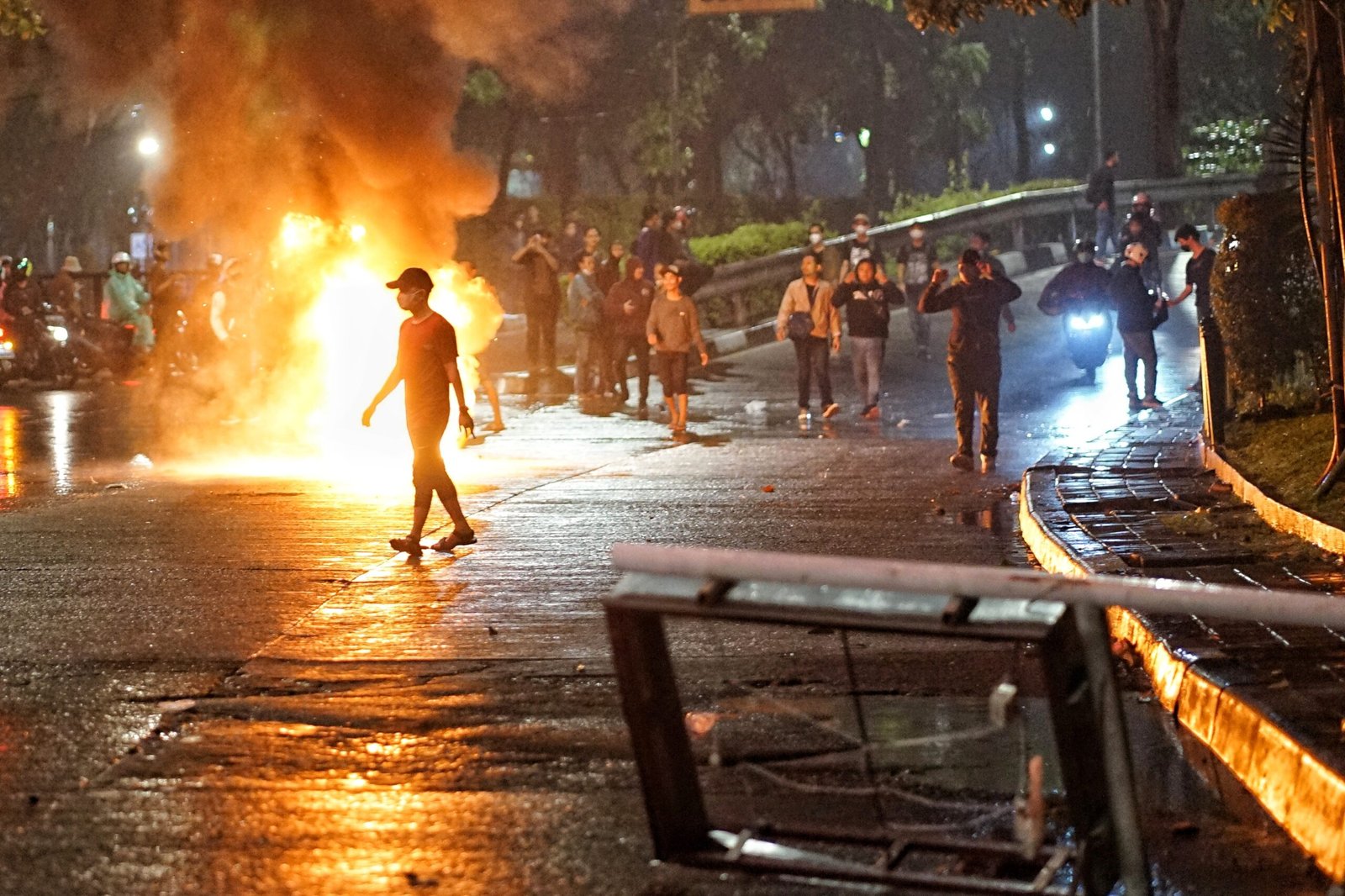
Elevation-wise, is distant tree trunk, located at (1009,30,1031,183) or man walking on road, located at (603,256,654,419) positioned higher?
distant tree trunk, located at (1009,30,1031,183)

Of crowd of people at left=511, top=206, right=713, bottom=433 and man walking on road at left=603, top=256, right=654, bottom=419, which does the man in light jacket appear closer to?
crowd of people at left=511, top=206, right=713, bottom=433

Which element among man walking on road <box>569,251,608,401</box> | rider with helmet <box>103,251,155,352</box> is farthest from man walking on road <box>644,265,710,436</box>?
rider with helmet <box>103,251,155,352</box>

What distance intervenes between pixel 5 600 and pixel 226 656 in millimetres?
2041

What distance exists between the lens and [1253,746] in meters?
6.11

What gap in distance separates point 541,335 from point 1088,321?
23.1ft

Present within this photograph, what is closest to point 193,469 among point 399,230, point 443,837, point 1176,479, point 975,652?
point 399,230

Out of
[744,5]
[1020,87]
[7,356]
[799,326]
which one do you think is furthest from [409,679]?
[1020,87]

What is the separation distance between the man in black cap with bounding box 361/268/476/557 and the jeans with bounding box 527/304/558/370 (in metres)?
12.8

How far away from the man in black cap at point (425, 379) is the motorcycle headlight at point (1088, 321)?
39.8 feet

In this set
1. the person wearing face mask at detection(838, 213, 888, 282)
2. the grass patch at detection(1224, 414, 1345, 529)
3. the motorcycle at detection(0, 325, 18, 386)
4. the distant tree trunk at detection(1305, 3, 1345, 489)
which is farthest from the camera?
the motorcycle at detection(0, 325, 18, 386)

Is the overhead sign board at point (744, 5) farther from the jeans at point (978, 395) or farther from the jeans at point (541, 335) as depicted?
the jeans at point (541, 335)

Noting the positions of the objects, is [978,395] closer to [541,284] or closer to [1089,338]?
[1089,338]

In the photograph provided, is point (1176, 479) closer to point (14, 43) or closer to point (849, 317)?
point (849, 317)

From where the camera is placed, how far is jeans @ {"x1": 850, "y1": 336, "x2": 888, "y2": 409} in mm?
19516
